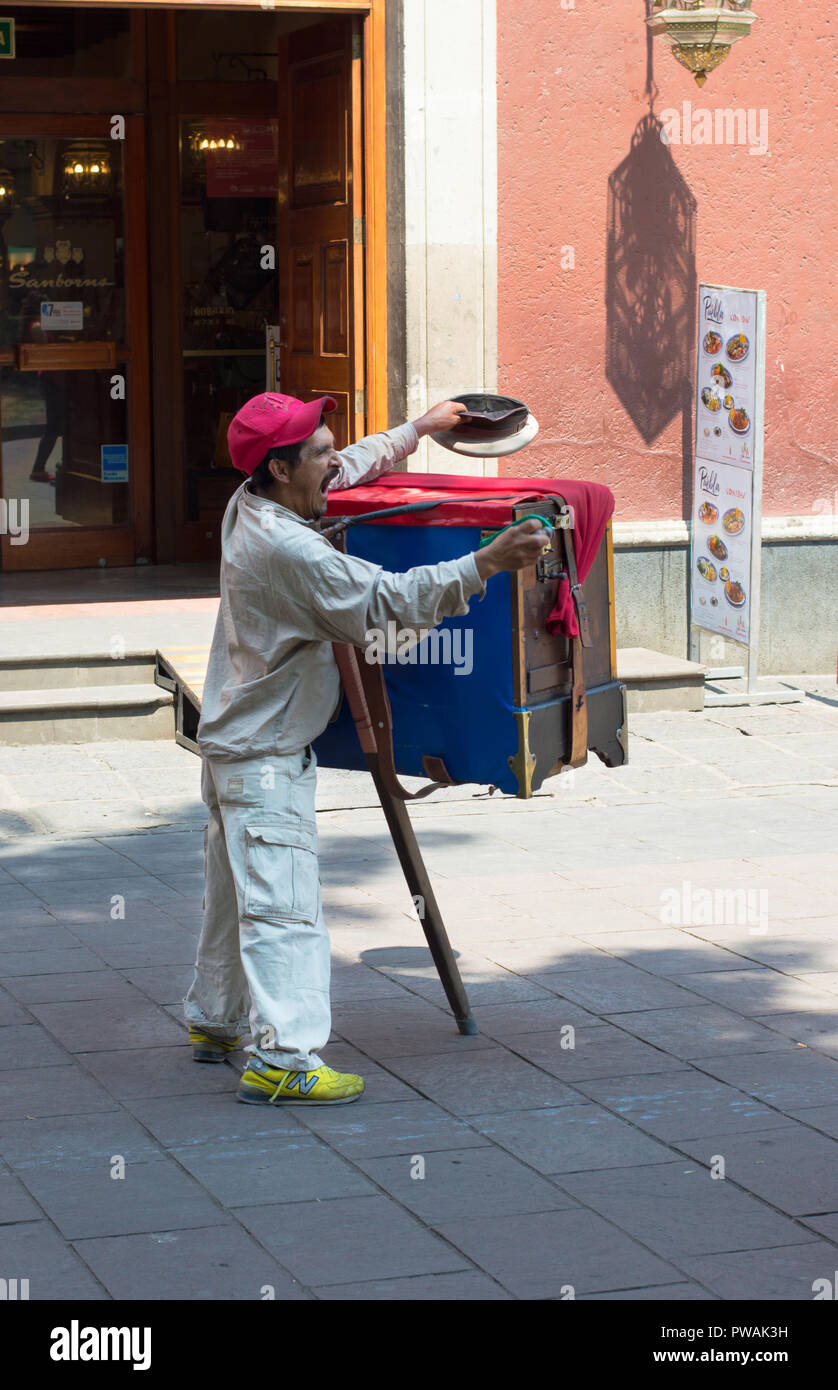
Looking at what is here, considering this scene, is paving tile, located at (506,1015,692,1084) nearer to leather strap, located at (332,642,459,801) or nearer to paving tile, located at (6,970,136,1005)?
leather strap, located at (332,642,459,801)

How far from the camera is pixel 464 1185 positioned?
4.11 metres

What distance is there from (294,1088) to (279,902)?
0.47 m

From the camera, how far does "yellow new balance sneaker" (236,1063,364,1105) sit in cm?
457

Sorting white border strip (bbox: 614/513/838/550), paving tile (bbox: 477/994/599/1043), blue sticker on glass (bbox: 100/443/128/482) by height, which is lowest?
paving tile (bbox: 477/994/599/1043)

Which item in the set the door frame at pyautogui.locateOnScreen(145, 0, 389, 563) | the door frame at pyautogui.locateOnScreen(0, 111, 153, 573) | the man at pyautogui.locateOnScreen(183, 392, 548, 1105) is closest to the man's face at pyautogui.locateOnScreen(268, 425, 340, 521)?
the man at pyautogui.locateOnScreen(183, 392, 548, 1105)

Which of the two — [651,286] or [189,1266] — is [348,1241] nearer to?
[189,1266]

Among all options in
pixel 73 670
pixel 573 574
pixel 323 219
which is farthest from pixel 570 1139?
pixel 323 219

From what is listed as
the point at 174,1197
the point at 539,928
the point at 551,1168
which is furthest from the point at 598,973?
the point at 174,1197

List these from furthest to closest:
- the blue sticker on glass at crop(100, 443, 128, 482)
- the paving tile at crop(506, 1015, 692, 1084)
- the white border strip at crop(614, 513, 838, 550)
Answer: the blue sticker on glass at crop(100, 443, 128, 482)
the white border strip at crop(614, 513, 838, 550)
the paving tile at crop(506, 1015, 692, 1084)

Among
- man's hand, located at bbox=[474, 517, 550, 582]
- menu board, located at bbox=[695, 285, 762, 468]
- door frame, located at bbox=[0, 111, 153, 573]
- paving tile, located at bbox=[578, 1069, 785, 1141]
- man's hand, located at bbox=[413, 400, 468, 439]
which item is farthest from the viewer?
door frame, located at bbox=[0, 111, 153, 573]

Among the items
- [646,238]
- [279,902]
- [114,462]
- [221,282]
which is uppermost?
[646,238]

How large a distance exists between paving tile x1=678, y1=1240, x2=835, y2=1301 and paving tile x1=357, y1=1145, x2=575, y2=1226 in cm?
40

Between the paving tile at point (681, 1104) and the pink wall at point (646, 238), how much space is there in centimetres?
556

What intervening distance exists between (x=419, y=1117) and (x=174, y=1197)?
743 mm
